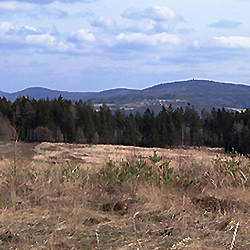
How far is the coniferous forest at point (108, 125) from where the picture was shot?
48.8 metres

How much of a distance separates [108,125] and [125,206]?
52.0 meters

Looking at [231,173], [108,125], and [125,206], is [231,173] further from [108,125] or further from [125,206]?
[108,125]

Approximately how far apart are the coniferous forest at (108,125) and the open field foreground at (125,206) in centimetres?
3913

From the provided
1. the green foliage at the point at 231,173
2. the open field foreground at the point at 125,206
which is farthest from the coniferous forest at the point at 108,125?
the open field foreground at the point at 125,206

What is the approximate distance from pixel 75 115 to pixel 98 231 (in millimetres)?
50622

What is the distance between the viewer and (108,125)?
56.7 m

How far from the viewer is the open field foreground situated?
142 inches

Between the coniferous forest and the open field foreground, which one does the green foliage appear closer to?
the open field foreground

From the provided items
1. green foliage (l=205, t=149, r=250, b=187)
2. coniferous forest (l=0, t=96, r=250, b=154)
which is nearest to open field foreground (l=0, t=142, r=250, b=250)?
green foliage (l=205, t=149, r=250, b=187)

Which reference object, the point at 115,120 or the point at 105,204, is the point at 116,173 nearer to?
the point at 105,204

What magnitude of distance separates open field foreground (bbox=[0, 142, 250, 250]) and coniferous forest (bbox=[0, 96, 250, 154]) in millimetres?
39130

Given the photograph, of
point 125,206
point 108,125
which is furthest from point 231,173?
point 108,125

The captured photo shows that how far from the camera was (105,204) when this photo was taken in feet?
16.2

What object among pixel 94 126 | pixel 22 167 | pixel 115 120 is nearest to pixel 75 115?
pixel 94 126
